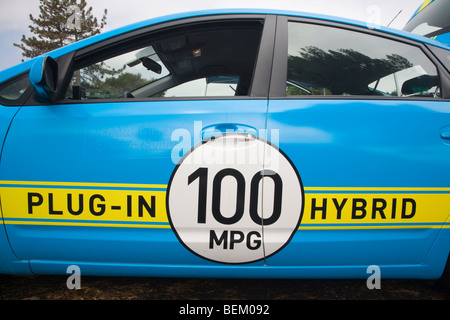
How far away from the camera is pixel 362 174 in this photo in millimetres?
1340

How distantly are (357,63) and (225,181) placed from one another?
0.86 metres

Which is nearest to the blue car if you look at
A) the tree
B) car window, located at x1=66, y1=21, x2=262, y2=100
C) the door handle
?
the door handle

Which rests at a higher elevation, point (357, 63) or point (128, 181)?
point (357, 63)

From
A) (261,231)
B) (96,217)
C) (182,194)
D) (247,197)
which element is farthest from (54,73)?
(261,231)

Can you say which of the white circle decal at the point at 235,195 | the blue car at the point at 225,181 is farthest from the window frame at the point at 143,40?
the white circle decal at the point at 235,195

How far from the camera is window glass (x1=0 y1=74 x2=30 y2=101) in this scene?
1.44 meters

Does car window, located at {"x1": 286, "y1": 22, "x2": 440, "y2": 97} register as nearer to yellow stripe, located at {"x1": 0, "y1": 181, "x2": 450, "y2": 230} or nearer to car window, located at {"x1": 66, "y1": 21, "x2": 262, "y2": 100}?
car window, located at {"x1": 66, "y1": 21, "x2": 262, "y2": 100}

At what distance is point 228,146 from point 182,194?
0.28 m

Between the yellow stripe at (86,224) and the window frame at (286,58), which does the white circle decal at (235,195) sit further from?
the window frame at (286,58)

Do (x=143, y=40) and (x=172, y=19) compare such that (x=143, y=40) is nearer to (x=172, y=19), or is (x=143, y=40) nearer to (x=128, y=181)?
(x=172, y=19)

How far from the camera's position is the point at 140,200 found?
1.35 m

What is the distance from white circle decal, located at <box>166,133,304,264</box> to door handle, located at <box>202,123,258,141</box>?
0.02m

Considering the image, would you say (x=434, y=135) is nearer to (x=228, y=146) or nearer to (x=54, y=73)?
(x=228, y=146)
